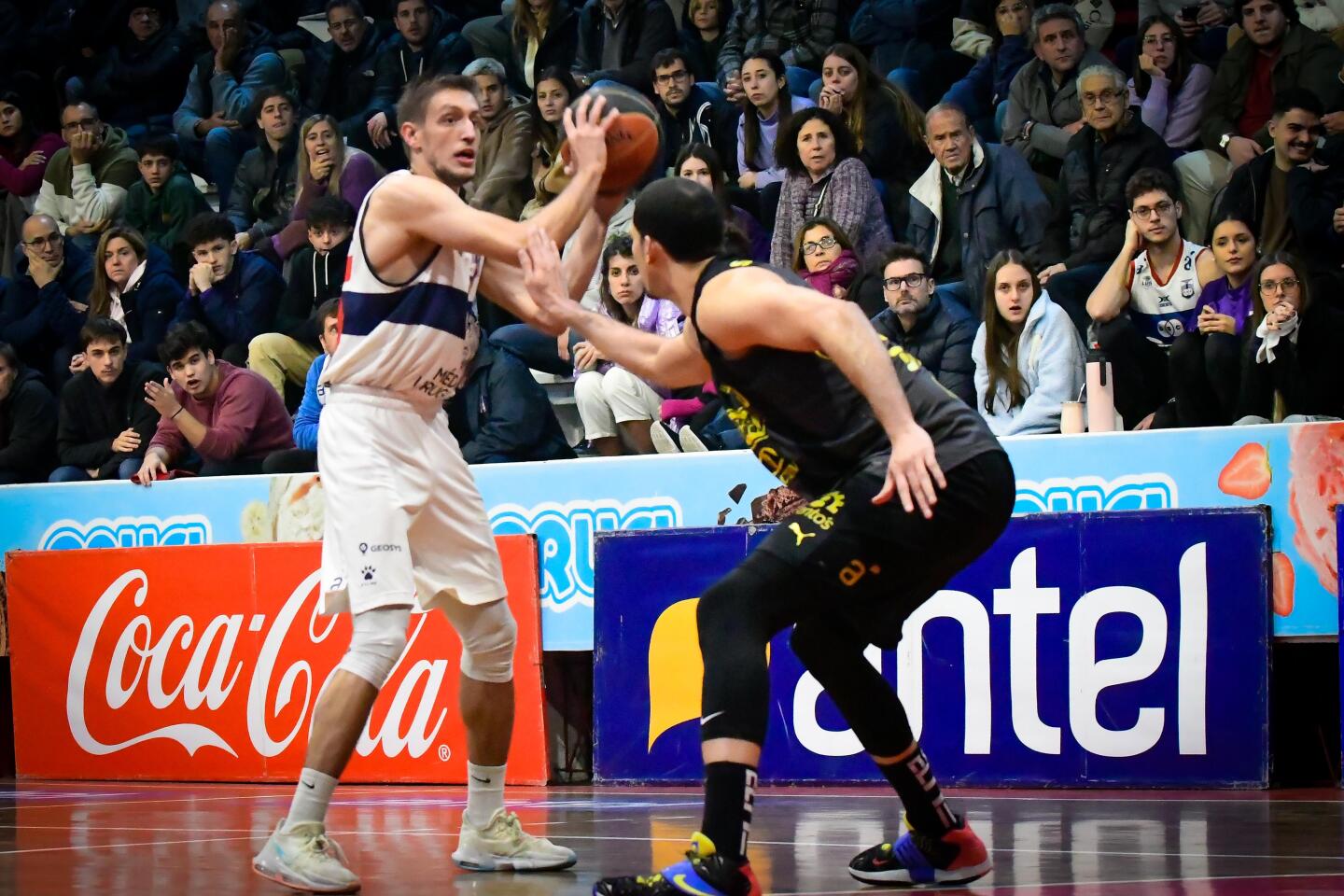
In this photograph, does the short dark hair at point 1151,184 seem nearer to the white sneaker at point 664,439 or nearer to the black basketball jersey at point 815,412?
the white sneaker at point 664,439

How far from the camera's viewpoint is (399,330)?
17.1 feet

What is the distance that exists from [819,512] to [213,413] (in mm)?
6507

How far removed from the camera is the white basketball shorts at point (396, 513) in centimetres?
507

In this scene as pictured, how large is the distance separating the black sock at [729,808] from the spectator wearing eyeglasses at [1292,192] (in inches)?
223

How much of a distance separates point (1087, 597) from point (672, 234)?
3577mm

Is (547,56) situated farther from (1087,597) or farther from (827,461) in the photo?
(827,461)

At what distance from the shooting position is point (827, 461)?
4551mm

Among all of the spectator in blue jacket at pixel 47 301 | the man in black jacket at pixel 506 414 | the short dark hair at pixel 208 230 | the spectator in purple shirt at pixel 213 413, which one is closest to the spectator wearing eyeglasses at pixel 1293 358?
the man in black jacket at pixel 506 414

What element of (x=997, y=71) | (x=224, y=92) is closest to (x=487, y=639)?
(x=997, y=71)

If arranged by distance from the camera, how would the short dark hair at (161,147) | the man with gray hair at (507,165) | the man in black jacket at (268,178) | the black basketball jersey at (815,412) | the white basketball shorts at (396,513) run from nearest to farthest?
the black basketball jersey at (815,412)
the white basketball shorts at (396,513)
the man with gray hair at (507,165)
the man in black jacket at (268,178)
the short dark hair at (161,147)

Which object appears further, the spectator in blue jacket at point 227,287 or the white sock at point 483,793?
the spectator in blue jacket at point 227,287

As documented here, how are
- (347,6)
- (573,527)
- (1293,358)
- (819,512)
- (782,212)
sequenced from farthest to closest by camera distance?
(347,6) → (782,212) → (573,527) → (1293,358) → (819,512)

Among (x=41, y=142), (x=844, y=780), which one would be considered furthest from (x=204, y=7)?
(x=844, y=780)

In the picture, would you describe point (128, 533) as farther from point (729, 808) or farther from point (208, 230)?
point (729, 808)
